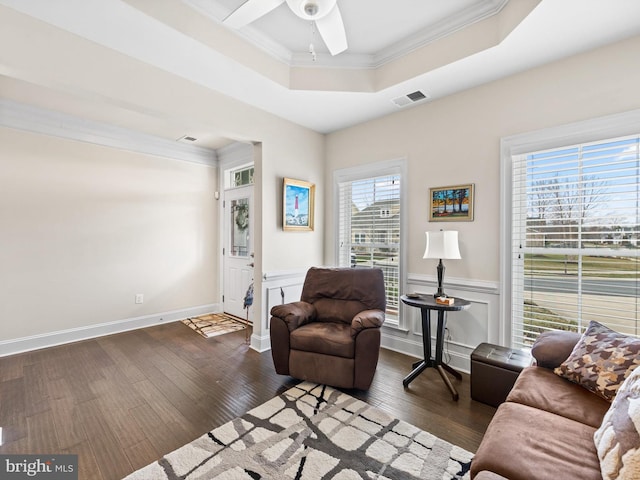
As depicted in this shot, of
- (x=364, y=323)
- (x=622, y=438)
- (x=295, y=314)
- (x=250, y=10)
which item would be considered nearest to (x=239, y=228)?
(x=295, y=314)

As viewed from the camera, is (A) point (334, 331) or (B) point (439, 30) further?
(A) point (334, 331)

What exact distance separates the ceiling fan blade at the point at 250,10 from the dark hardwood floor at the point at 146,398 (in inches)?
103

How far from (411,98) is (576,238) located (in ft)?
6.39

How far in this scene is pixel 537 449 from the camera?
111 centimetres

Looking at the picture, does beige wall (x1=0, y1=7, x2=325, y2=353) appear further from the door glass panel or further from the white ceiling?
the door glass panel

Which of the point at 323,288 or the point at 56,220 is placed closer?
the point at 323,288

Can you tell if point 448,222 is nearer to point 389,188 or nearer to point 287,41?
point 389,188

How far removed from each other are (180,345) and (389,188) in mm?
3137

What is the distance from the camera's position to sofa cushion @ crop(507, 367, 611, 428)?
4.40ft

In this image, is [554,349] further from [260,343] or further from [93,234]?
[93,234]

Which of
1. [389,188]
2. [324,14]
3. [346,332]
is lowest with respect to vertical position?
[346,332]

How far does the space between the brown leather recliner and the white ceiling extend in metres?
1.90

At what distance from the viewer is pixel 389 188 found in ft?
11.3

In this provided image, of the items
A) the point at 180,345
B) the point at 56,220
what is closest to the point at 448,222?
the point at 180,345
